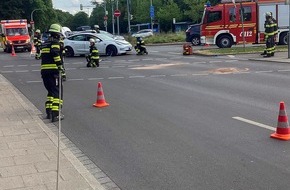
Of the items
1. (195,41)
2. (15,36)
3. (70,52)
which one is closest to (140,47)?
(70,52)

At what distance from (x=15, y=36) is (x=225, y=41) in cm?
1991

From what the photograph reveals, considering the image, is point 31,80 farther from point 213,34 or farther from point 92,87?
point 213,34

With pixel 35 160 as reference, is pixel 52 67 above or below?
above

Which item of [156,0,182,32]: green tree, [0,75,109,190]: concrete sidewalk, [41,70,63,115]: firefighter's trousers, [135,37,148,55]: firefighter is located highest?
[156,0,182,32]: green tree

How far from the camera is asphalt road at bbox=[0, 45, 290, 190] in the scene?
5.27m

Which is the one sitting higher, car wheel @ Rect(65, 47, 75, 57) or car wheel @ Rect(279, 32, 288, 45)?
car wheel @ Rect(279, 32, 288, 45)

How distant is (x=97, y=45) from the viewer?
88.3ft

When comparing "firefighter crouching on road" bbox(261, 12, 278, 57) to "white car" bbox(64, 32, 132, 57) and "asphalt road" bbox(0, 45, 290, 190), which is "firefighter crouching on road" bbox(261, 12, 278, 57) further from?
"white car" bbox(64, 32, 132, 57)

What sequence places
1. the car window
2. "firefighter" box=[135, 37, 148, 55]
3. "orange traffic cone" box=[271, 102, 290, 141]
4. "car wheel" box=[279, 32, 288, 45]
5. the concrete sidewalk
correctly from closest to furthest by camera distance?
the concrete sidewalk < "orange traffic cone" box=[271, 102, 290, 141] < "firefighter" box=[135, 37, 148, 55] < the car window < "car wheel" box=[279, 32, 288, 45]

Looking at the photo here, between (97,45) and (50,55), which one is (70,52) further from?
(50,55)

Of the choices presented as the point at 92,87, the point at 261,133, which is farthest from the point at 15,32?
the point at 261,133

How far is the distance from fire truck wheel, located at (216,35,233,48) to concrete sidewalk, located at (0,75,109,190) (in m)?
20.9

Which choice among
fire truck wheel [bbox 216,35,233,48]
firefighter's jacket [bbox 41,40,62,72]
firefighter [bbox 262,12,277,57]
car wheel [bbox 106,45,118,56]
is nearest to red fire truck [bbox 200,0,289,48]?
fire truck wheel [bbox 216,35,233,48]

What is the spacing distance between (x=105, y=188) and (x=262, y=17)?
2487 cm
